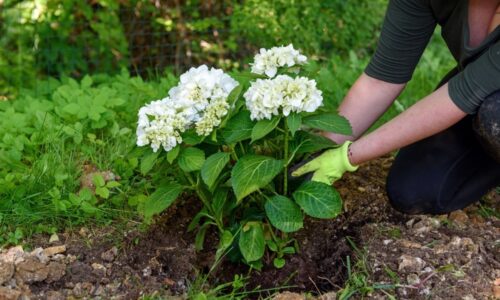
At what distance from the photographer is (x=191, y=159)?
2154 mm

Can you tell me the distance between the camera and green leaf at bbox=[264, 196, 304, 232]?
2168 millimetres

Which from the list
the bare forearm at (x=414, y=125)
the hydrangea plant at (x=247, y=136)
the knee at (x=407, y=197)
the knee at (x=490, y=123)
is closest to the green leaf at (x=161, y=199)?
the hydrangea plant at (x=247, y=136)

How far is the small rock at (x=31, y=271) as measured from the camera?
2.27 metres

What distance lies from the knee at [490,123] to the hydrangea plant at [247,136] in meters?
0.48

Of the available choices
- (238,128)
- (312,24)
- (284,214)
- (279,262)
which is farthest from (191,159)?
(312,24)

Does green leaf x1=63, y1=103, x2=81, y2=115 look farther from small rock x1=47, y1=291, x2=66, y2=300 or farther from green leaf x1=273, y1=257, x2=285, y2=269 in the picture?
green leaf x1=273, y1=257, x2=285, y2=269

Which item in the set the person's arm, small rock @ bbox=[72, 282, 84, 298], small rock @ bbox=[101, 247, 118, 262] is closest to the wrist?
the person's arm

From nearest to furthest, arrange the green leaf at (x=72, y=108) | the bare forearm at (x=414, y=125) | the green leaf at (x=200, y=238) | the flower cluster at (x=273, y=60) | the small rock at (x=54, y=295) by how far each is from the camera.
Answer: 1. the flower cluster at (x=273, y=60)
2. the small rock at (x=54, y=295)
3. the bare forearm at (x=414, y=125)
4. the green leaf at (x=200, y=238)
5. the green leaf at (x=72, y=108)

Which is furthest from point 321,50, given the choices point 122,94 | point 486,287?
point 486,287

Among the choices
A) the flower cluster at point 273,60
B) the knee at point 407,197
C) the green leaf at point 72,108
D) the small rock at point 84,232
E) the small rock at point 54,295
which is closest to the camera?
the flower cluster at point 273,60

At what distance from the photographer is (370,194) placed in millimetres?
2834

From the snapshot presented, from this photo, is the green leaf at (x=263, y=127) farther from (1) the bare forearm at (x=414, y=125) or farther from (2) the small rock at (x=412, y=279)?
(2) the small rock at (x=412, y=279)

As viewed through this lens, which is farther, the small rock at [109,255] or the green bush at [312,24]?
the green bush at [312,24]

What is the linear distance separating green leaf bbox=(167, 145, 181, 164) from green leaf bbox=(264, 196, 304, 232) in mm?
297
